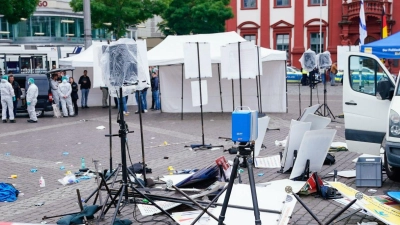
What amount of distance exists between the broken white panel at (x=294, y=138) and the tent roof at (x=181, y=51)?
9.92 meters

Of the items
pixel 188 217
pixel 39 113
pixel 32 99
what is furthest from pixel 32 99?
pixel 188 217

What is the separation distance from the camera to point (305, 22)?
50.6m

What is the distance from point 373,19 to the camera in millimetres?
47531

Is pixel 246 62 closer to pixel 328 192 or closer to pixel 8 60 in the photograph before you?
pixel 328 192

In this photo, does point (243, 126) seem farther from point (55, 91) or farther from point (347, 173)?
point (55, 91)

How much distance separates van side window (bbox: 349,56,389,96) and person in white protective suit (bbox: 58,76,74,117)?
1379 cm

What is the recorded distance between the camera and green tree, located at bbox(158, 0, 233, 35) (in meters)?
50.6

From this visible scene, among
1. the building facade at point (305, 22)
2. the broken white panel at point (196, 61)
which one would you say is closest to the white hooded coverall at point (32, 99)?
the broken white panel at point (196, 61)

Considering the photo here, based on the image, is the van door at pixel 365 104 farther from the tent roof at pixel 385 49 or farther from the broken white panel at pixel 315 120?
the tent roof at pixel 385 49

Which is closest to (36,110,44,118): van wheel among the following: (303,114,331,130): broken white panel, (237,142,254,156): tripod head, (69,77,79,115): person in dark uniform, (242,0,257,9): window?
(69,77,79,115): person in dark uniform

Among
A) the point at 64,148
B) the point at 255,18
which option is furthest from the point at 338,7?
the point at 64,148

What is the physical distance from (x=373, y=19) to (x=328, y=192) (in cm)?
4175

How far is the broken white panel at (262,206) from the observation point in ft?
21.8

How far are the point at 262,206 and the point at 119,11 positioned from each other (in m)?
38.8
